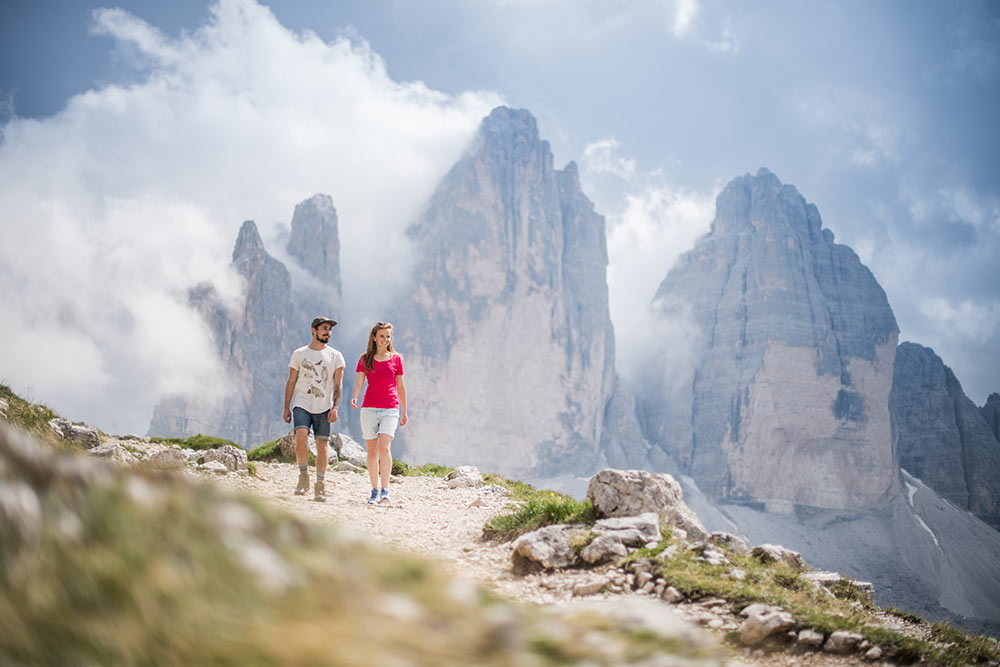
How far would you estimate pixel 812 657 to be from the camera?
16.4 ft

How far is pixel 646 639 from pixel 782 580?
6.25 m

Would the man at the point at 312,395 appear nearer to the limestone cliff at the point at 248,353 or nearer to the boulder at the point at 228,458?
the boulder at the point at 228,458

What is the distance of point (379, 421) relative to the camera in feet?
34.6

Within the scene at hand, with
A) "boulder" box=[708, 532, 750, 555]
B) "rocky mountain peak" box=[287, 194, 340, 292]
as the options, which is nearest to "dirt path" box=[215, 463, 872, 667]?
"boulder" box=[708, 532, 750, 555]

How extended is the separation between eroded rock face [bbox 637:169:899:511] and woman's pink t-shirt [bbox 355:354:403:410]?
127 m

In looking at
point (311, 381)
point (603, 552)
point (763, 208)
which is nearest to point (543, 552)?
point (603, 552)

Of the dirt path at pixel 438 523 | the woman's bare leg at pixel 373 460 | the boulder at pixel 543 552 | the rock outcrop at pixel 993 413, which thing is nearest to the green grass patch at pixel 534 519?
the dirt path at pixel 438 523

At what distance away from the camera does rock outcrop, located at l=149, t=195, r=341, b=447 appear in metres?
94.8

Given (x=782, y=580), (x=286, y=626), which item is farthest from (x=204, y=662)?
(x=782, y=580)

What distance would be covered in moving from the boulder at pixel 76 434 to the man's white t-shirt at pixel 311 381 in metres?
3.78

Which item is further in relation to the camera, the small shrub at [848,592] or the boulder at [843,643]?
the small shrub at [848,592]

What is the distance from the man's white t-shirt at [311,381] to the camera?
1096 cm

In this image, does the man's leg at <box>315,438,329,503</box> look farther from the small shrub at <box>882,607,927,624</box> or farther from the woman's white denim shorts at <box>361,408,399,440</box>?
the small shrub at <box>882,607,927,624</box>

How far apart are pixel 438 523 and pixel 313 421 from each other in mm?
3213
